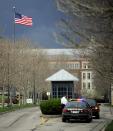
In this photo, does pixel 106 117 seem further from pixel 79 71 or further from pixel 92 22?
pixel 79 71

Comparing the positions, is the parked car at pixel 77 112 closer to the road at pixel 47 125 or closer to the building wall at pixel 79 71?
the road at pixel 47 125

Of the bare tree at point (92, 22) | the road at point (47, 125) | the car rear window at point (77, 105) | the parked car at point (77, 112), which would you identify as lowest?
Result: the road at point (47, 125)

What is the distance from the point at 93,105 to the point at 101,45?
72.8ft

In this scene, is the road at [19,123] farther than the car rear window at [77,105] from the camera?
No

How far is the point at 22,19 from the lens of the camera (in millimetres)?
57031

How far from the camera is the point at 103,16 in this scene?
1513 centimetres

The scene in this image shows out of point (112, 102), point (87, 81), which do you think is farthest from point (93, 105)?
point (87, 81)

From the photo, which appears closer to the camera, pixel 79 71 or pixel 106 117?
pixel 106 117

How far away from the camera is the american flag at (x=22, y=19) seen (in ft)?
183

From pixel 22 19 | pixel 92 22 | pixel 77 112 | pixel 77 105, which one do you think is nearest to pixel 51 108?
pixel 77 105

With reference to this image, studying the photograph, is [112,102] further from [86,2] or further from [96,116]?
[86,2]

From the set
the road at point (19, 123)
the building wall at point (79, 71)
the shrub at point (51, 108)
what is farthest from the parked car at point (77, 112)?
the building wall at point (79, 71)

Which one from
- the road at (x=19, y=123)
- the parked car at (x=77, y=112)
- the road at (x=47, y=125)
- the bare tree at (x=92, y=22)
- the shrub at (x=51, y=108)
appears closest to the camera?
the bare tree at (x=92, y=22)

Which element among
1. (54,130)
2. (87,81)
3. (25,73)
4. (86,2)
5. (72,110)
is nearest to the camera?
(86,2)
